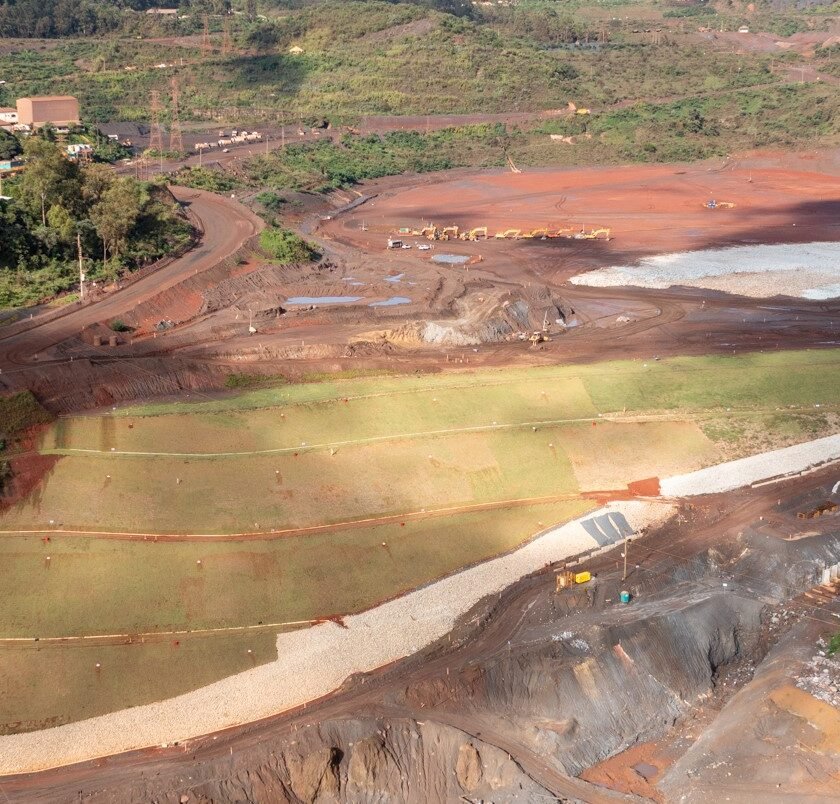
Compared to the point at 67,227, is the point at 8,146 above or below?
above

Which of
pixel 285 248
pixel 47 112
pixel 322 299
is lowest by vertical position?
pixel 322 299

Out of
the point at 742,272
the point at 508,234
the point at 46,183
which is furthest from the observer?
the point at 508,234

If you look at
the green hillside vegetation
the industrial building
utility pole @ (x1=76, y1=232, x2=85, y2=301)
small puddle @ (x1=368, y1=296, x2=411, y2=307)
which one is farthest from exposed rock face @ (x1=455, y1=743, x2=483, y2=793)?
the green hillside vegetation

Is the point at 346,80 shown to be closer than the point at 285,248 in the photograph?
No

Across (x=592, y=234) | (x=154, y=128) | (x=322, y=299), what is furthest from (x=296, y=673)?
(x=154, y=128)

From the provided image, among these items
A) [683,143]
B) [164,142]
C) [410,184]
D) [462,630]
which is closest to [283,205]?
[410,184]

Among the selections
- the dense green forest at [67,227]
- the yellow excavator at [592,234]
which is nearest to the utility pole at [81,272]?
the dense green forest at [67,227]

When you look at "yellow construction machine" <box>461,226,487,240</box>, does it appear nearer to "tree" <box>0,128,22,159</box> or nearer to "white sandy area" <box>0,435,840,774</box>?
"tree" <box>0,128,22,159</box>

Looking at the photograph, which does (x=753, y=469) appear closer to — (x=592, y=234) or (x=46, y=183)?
(x=592, y=234)
